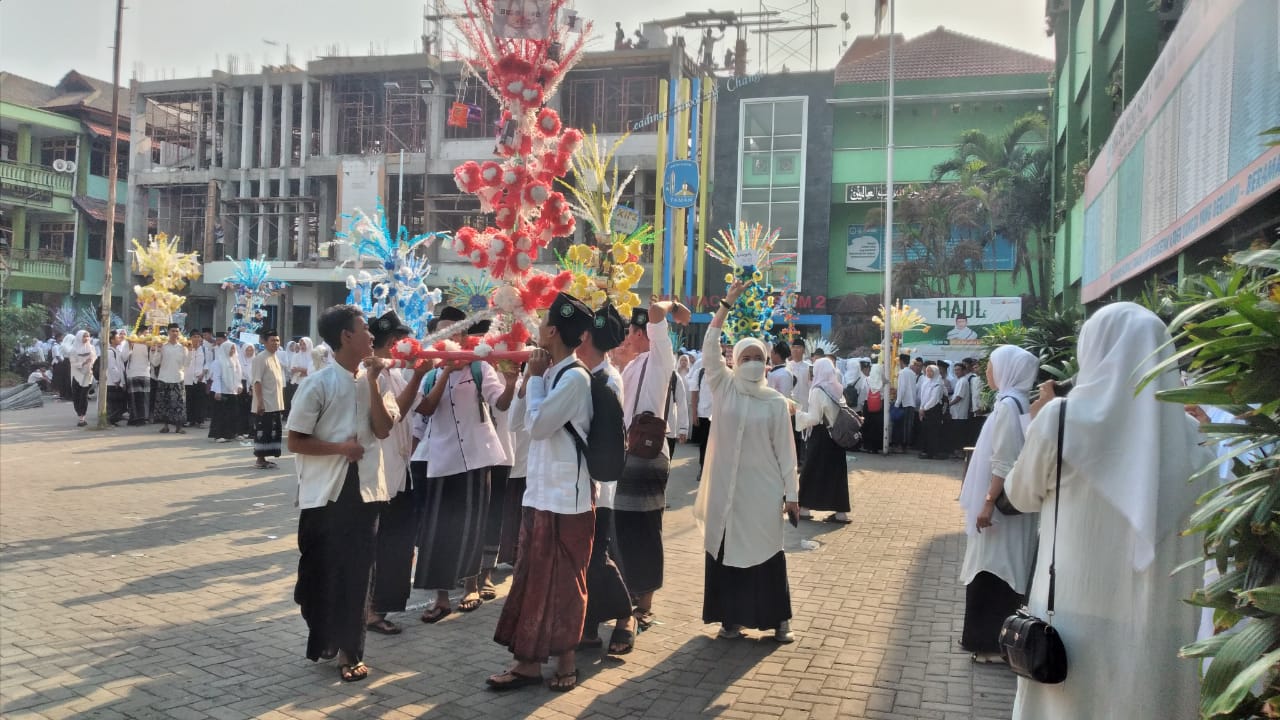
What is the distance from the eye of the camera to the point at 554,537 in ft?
15.7

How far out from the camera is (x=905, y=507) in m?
11.3

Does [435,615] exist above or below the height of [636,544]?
below

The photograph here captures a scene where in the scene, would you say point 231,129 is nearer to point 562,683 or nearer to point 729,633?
point 729,633

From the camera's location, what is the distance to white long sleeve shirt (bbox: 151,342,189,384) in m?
17.7

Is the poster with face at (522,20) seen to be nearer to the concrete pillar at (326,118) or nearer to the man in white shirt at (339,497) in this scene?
the man in white shirt at (339,497)

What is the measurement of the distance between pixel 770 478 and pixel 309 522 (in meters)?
2.68

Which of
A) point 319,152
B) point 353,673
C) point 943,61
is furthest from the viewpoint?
point 319,152

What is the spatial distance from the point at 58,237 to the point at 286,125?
1084cm

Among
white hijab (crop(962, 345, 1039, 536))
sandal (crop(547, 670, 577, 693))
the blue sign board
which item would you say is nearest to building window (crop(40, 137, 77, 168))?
the blue sign board

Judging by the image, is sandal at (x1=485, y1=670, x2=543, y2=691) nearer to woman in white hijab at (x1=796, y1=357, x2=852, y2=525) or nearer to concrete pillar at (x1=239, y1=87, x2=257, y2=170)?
woman in white hijab at (x1=796, y1=357, x2=852, y2=525)

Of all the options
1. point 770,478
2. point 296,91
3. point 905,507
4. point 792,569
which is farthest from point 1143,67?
point 296,91

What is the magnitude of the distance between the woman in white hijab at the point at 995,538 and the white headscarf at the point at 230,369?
14052 millimetres

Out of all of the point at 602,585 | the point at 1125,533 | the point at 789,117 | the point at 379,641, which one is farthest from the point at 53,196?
the point at 1125,533

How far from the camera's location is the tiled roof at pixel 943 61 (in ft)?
112
